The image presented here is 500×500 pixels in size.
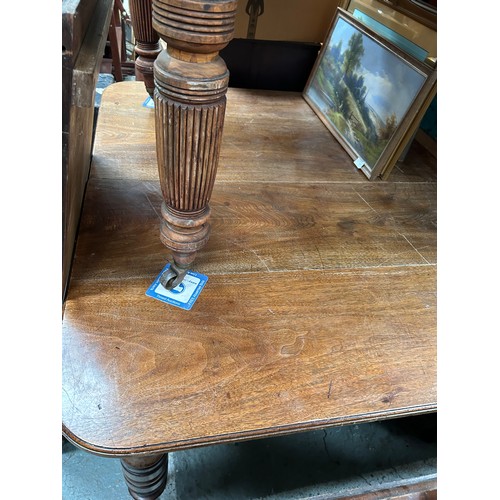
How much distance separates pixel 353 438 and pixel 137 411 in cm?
45

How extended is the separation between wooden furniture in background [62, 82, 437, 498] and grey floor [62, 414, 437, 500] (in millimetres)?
156

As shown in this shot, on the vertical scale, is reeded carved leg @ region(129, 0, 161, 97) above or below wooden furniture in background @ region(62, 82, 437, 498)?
above

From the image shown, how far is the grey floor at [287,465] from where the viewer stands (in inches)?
23.8

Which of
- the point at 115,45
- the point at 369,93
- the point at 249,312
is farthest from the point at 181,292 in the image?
the point at 115,45

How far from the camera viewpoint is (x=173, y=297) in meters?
0.47

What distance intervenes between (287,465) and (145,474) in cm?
27

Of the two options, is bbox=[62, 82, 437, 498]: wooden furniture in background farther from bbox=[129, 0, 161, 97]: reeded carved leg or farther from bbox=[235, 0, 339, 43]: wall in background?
bbox=[235, 0, 339, 43]: wall in background

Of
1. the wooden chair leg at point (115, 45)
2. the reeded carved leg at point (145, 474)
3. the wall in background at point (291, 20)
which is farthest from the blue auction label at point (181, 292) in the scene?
the wooden chair leg at point (115, 45)

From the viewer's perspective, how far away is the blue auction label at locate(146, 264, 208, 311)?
463 mm

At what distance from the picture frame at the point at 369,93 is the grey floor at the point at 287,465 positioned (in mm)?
411

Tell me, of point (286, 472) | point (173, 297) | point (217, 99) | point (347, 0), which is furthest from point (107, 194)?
point (347, 0)

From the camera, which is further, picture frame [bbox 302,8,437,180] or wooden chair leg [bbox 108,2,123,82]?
wooden chair leg [bbox 108,2,123,82]

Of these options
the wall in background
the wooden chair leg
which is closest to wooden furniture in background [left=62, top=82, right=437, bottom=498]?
the wall in background

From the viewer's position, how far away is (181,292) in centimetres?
47
